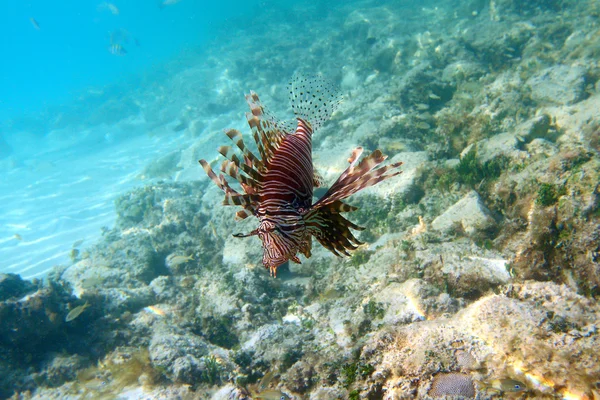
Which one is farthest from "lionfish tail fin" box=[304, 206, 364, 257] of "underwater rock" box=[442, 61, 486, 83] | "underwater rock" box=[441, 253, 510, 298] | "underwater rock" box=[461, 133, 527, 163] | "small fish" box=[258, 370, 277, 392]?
"underwater rock" box=[442, 61, 486, 83]

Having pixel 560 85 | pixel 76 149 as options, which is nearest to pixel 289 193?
pixel 560 85

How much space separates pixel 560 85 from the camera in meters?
7.08

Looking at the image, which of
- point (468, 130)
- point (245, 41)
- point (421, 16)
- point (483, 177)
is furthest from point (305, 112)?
point (245, 41)

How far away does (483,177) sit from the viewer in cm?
505

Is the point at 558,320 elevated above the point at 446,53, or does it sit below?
below

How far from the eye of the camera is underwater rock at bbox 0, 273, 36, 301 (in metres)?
5.57

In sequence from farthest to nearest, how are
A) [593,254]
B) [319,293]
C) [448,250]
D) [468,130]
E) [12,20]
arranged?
[12,20], [468,130], [319,293], [448,250], [593,254]

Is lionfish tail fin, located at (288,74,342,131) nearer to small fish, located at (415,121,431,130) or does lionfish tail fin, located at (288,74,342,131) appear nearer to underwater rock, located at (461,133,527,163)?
underwater rock, located at (461,133,527,163)

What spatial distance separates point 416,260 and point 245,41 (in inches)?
1081

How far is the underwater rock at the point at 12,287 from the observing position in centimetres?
557

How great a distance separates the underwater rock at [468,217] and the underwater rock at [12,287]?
7.34 metres

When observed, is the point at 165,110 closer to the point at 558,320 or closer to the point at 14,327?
the point at 14,327

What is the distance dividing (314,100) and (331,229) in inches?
51.9

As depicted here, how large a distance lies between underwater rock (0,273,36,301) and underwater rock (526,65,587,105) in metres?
11.4
